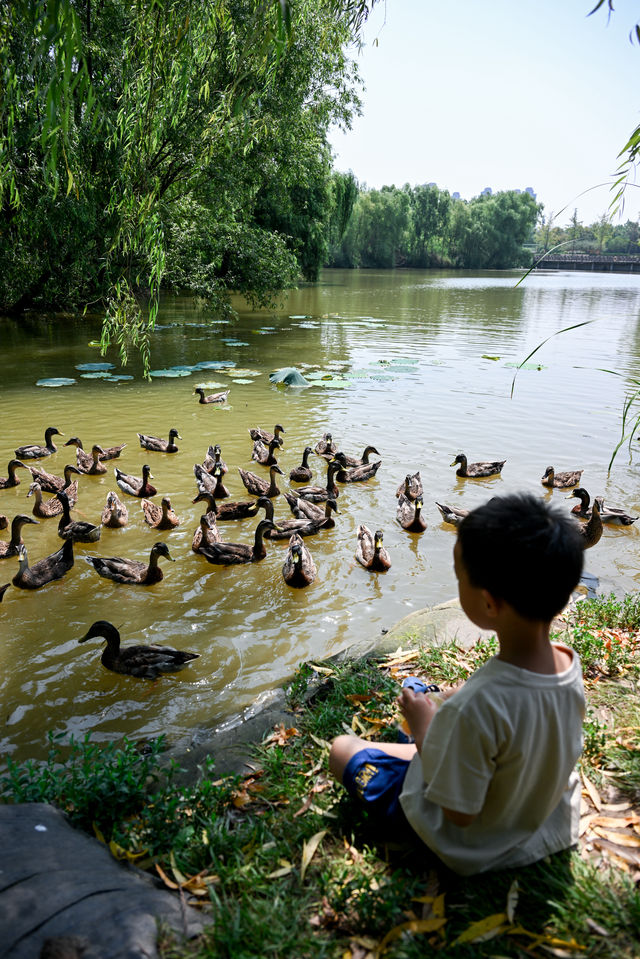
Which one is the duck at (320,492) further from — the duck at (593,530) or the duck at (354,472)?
the duck at (593,530)

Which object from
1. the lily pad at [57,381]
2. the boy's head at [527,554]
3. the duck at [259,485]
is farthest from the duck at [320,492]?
the lily pad at [57,381]

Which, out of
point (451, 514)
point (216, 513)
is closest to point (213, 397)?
point (216, 513)

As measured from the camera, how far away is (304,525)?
743 centimetres

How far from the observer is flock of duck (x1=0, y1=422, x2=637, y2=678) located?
20.1 feet

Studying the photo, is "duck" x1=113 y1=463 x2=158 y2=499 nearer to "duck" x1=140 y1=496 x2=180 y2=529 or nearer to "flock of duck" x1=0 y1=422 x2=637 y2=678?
"flock of duck" x1=0 y1=422 x2=637 y2=678

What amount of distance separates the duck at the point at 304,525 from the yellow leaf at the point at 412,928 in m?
5.25

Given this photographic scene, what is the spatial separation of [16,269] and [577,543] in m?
17.6

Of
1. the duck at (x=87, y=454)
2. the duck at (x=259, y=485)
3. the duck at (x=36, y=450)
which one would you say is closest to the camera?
the duck at (x=259, y=485)

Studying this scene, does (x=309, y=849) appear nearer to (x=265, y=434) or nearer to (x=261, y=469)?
(x=261, y=469)

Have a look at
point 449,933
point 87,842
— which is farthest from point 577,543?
point 87,842

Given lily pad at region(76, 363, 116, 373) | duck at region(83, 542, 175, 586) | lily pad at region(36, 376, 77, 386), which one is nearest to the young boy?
duck at region(83, 542, 175, 586)

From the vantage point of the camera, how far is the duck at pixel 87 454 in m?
9.16

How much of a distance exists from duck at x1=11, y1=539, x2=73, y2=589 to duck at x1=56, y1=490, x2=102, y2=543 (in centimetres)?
65

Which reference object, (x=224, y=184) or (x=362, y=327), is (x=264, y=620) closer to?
(x=224, y=184)
